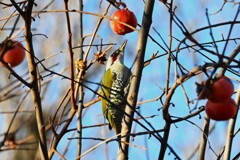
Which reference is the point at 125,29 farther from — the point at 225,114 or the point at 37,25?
the point at 37,25

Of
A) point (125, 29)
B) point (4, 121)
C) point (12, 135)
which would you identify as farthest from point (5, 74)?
point (125, 29)

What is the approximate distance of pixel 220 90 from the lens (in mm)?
1614

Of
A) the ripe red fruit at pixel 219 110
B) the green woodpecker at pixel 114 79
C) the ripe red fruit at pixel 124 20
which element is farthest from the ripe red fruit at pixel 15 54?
the green woodpecker at pixel 114 79

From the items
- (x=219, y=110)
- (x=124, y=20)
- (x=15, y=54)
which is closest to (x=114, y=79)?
(x=124, y=20)

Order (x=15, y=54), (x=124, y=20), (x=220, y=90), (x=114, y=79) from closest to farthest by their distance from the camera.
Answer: (x=220, y=90) < (x=15, y=54) < (x=124, y=20) < (x=114, y=79)

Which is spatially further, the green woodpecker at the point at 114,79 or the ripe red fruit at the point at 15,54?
the green woodpecker at the point at 114,79

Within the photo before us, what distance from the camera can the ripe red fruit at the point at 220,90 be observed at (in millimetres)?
1613

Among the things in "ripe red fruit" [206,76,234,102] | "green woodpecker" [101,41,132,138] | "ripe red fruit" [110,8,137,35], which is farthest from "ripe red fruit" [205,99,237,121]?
"green woodpecker" [101,41,132,138]

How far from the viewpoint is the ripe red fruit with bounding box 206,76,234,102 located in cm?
161

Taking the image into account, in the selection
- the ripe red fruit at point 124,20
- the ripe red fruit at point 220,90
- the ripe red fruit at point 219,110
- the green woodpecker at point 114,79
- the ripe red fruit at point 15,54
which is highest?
the green woodpecker at point 114,79

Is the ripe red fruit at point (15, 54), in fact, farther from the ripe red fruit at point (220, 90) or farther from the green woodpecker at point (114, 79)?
the green woodpecker at point (114, 79)

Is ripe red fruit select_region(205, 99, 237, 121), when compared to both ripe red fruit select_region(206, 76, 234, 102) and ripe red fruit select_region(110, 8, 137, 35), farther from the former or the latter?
ripe red fruit select_region(110, 8, 137, 35)

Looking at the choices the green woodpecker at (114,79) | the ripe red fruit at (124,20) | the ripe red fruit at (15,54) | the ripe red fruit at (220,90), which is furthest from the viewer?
the green woodpecker at (114,79)

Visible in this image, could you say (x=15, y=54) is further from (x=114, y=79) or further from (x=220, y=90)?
(x=114, y=79)
